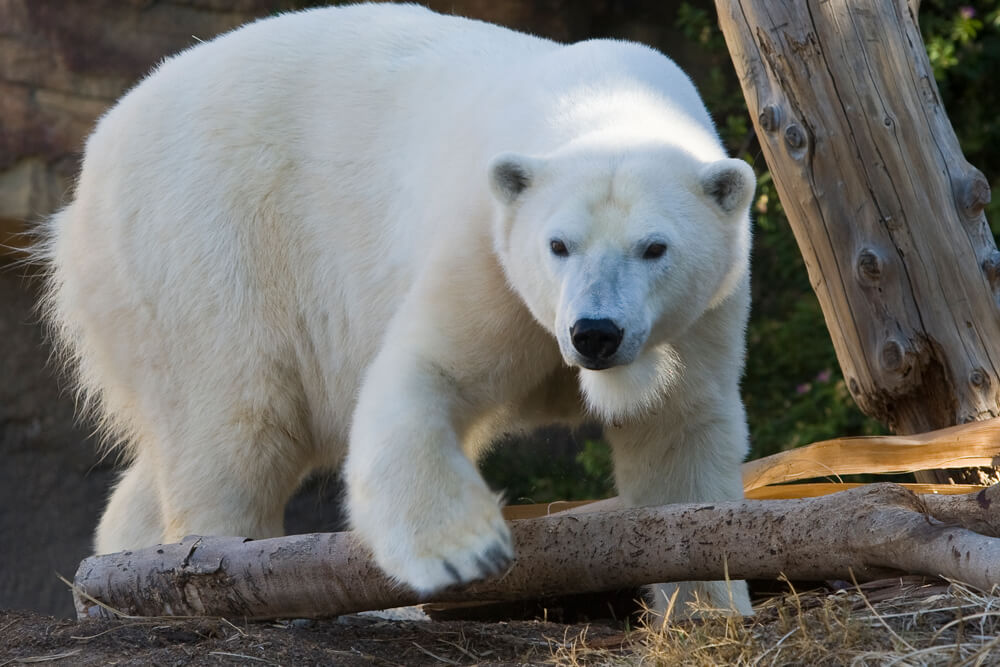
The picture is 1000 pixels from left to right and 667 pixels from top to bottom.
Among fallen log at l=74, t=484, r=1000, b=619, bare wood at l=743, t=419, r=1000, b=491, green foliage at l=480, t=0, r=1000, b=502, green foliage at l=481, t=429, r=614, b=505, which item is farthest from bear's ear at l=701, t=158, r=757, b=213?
green foliage at l=481, t=429, r=614, b=505

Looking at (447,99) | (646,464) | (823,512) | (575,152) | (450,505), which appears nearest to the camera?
(823,512)

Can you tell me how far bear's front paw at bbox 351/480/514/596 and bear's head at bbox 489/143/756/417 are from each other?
0.41 meters

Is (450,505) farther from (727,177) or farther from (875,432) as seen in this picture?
(875,432)

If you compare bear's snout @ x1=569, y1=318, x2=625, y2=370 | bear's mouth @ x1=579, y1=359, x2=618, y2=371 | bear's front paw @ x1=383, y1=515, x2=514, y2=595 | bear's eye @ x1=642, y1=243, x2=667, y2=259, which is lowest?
bear's front paw @ x1=383, y1=515, x2=514, y2=595

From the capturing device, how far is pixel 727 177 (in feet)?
9.82

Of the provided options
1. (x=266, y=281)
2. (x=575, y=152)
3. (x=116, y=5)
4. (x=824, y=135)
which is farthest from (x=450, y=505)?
(x=116, y=5)

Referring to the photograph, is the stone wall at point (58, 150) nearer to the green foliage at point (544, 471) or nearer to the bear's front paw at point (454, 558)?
the green foliage at point (544, 471)

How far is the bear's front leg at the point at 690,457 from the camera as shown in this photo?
10.9 feet

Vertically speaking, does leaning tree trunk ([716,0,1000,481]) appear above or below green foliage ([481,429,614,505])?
above

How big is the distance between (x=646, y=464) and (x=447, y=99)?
1.24 metres

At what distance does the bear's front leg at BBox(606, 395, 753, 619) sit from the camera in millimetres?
3322

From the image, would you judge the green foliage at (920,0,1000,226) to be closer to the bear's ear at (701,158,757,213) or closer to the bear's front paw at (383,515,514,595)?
A: the bear's ear at (701,158,757,213)

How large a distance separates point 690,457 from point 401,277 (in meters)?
0.98

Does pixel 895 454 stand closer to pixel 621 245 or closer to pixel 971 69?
pixel 621 245
